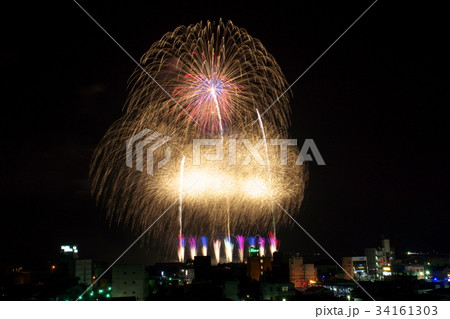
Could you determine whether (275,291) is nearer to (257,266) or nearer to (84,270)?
(257,266)

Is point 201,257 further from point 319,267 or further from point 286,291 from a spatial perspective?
point 319,267

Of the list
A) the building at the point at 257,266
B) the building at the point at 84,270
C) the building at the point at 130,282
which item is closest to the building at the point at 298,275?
the building at the point at 257,266

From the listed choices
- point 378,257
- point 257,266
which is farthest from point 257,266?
point 378,257

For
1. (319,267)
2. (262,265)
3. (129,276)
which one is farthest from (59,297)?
(319,267)

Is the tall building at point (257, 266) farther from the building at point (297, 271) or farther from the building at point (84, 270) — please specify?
the building at point (84, 270)

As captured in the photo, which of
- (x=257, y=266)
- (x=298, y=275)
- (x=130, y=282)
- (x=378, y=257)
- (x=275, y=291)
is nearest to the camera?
(x=130, y=282)

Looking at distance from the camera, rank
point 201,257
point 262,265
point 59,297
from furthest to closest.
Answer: point 262,265 < point 201,257 < point 59,297
